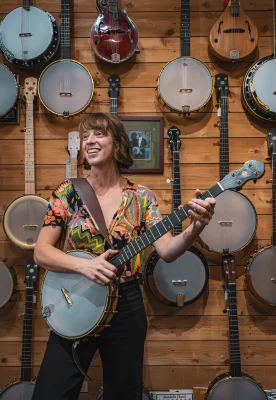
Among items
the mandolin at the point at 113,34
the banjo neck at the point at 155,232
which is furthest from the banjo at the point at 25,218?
the banjo neck at the point at 155,232

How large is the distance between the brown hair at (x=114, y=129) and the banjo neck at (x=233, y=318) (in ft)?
3.71

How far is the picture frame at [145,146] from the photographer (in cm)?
297

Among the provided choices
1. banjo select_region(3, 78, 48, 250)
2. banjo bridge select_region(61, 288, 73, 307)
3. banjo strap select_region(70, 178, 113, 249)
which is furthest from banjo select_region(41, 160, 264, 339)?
banjo select_region(3, 78, 48, 250)

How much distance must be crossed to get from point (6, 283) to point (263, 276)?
5.13 feet

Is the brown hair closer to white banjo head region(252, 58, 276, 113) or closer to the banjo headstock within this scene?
the banjo headstock

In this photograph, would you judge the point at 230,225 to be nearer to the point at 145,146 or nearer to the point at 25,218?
the point at 145,146

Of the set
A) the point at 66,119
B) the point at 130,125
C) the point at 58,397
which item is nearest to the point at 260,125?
the point at 130,125

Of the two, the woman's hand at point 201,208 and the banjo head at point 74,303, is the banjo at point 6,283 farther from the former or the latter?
the woman's hand at point 201,208

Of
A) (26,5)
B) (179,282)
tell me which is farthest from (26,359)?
(26,5)

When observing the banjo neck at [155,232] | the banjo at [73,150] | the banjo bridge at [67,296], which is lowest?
the banjo bridge at [67,296]

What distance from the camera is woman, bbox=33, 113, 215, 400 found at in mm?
1756

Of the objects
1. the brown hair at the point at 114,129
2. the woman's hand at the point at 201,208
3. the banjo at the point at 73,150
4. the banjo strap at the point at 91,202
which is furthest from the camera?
the banjo at the point at 73,150

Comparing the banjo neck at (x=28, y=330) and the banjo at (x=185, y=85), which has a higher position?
the banjo at (x=185, y=85)

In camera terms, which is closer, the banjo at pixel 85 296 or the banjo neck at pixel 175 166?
the banjo at pixel 85 296
